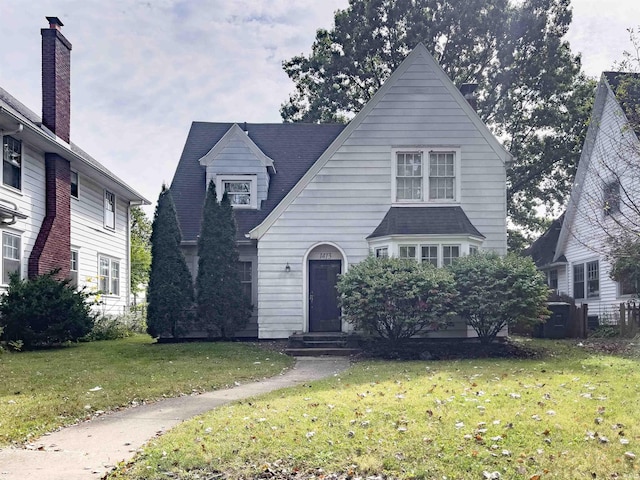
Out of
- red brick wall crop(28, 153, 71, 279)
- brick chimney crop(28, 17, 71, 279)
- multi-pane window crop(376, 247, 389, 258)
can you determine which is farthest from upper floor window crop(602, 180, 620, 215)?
brick chimney crop(28, 17, 71, 279)

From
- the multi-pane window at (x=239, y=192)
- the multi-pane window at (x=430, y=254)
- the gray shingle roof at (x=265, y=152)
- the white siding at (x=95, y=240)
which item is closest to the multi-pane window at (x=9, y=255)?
the white siding at (x=95, y=240)

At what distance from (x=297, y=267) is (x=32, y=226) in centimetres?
813

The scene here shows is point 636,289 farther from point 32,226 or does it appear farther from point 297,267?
point 32,226

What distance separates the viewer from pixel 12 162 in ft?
53.9

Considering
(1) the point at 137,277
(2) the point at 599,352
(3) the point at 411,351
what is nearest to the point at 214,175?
(3) the point at 411,351

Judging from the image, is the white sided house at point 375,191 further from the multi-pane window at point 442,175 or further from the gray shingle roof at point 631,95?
the gray shingle roof at point 631,95

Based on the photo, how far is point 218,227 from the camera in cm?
1728

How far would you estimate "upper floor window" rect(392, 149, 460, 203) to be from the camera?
1667 centimetres

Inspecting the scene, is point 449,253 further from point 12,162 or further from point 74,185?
point 74,185

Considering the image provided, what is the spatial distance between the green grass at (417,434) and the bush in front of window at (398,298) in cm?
449

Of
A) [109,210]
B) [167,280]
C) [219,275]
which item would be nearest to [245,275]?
[219,275]

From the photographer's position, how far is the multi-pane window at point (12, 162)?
16047 mm

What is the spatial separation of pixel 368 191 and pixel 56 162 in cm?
1002

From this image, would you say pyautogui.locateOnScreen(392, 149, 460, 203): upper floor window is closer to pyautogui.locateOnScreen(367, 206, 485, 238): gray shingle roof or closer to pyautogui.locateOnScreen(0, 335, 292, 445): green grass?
pyautogui.locateOnScreen(367, 206, 485, 238): gray shingle roof
